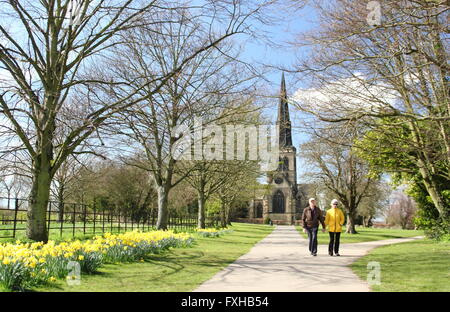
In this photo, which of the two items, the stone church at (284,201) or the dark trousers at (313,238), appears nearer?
the dark trousers at (313,238)

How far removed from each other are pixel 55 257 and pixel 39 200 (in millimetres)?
2536

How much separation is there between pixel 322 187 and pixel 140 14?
27.1 metres

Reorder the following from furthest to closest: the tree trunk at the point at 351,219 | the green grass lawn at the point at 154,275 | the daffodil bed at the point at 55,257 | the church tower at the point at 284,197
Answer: the church tower at the point at 284,197 < the tree trunk at the point at 351,219 < the green grass lawn at the point at 154,275 < the daffodil bed at the point at 55,257

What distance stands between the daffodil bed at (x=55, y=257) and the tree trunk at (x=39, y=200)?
98 centimetres

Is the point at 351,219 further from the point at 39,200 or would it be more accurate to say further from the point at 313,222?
the point at 39,200

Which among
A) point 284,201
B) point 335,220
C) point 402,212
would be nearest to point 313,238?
point 335,220

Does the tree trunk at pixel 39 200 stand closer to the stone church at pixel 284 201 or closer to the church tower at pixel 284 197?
the stone church at pixel 284 201

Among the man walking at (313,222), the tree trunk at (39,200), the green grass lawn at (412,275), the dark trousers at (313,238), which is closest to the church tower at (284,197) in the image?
the man walking at (313,222)

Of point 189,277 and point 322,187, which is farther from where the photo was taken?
point 322,187

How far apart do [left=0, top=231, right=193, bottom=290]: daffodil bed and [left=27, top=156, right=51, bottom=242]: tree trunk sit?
977mm

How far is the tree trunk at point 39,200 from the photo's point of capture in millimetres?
8398

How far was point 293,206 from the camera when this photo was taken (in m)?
81.0
